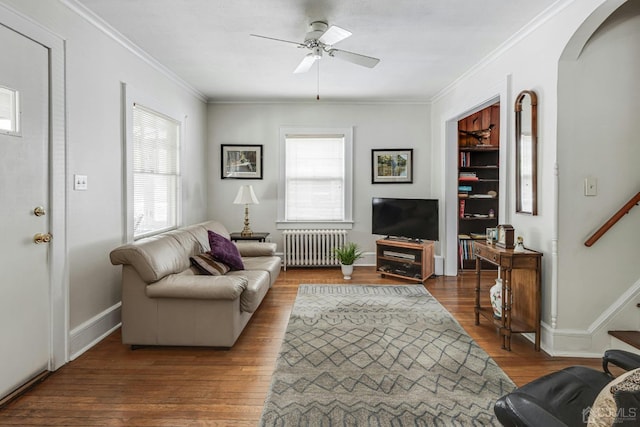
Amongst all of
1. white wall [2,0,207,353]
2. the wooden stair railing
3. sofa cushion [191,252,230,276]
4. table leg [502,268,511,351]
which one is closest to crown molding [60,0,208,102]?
white wall [2,0,207,353]

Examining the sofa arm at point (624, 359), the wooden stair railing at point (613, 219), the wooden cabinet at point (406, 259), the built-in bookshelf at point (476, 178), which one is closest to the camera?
the sofa arm at point (624, 359)

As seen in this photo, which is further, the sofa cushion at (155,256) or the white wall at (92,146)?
the sofa cushion at (155,256)

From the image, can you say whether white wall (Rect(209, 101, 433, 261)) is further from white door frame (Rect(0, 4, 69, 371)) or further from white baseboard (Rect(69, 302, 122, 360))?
white door frame (Rect(0, 4, 69, 371))

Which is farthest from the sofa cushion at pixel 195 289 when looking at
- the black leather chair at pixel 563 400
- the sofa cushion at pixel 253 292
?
the black leather chair at pixel 563 400

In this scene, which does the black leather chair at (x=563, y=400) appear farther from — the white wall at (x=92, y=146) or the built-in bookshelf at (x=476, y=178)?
the built-in bookshelf at (x=476, y=178)

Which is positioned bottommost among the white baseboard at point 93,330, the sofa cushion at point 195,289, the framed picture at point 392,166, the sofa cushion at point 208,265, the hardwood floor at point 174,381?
the hardwood floor at point 174,381

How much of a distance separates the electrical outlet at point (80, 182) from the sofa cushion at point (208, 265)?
1.06 meters

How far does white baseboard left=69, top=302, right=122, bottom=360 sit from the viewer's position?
8.62ft

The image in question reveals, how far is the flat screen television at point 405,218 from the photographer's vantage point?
4.78 meters

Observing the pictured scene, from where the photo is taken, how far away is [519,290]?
3.00m

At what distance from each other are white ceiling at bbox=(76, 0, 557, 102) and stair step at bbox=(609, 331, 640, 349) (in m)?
2.46

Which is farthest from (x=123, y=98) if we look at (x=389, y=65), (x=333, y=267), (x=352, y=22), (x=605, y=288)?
(x=605, y=288)

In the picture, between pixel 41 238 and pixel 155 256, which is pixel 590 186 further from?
pixel 41 238

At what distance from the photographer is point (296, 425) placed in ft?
6.07
